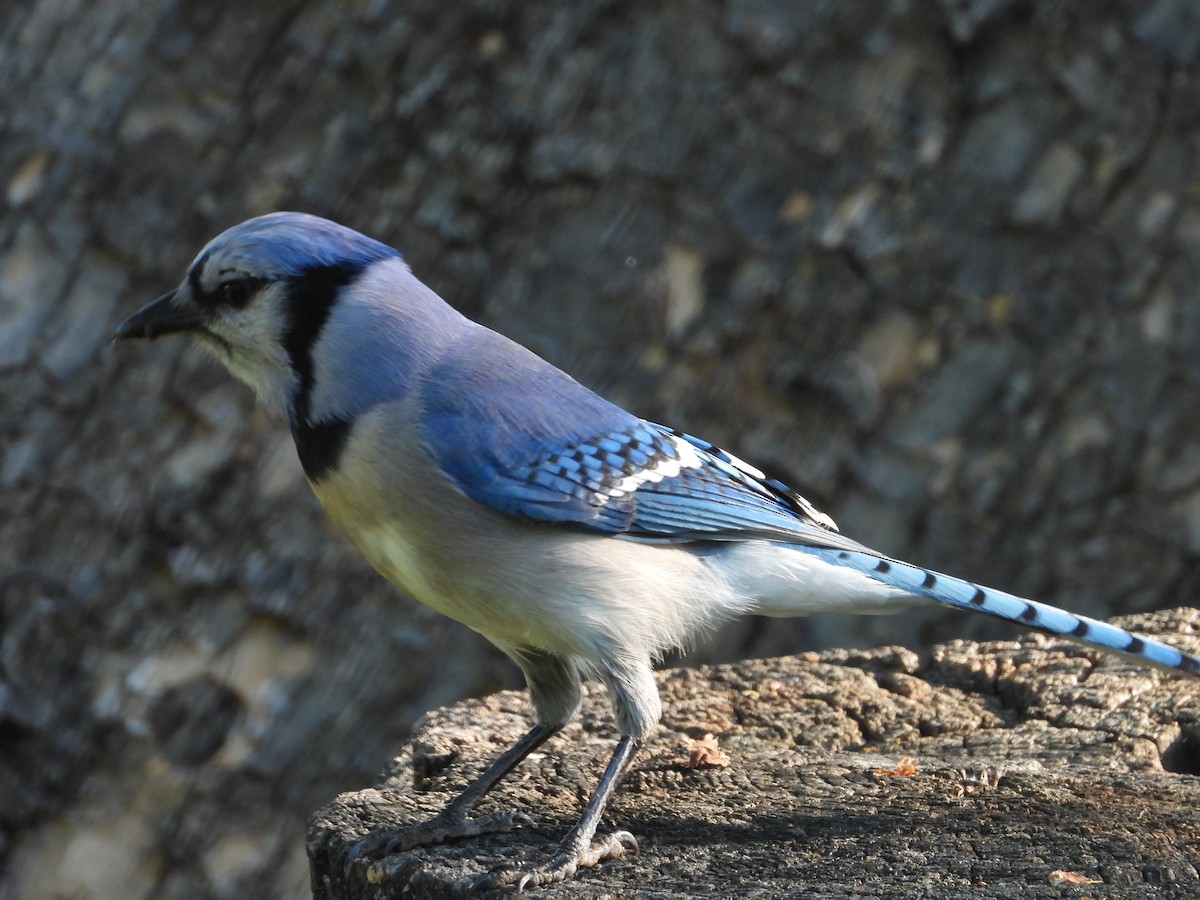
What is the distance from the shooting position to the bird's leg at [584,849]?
214 centimetres

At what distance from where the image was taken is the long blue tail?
235 cm

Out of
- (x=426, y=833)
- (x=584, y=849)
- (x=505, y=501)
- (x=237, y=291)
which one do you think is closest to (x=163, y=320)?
(x=237, y=291)

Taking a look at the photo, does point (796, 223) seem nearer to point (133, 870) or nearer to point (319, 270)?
point (319, 270)

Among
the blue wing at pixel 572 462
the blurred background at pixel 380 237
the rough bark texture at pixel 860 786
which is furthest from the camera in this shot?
the blurred background at pixel 380 237

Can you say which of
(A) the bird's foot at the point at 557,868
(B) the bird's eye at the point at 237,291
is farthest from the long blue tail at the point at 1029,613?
(B) the bird's eye at the point at 237,291

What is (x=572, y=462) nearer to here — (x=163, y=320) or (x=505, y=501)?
(x=505, y=501)

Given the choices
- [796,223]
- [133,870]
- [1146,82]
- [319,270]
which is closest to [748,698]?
[319,270]

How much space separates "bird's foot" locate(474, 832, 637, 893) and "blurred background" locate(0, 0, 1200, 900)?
1854 millimetres

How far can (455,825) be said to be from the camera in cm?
235

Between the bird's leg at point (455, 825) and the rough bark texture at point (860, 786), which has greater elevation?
the rough bark texture at point (860, 786)

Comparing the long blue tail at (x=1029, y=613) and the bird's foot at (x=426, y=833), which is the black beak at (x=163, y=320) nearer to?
the bird's foot at (x=426, y=833)

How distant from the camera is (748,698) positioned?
2955 mm

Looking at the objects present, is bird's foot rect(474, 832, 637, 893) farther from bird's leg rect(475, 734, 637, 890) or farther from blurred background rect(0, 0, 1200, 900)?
blurred background rect(0, 0, 1200, 900)

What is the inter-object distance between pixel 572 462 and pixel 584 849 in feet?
2.07
